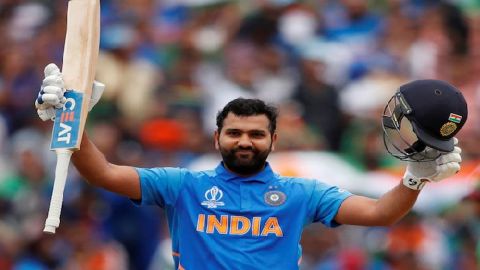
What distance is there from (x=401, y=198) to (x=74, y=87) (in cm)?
171

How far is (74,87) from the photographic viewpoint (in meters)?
6.51

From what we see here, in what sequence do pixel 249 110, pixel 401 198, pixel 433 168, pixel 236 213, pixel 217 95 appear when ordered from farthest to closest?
1. pixel 217 95
2. pixel 249 110
3. pixel 236 213
4. pixel 401 198
5. pixel 433 168

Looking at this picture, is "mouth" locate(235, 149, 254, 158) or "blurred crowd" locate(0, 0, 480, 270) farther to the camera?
"blurred crowd" locate(0, 0, 480, 270)

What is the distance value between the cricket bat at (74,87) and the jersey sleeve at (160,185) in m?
0.49

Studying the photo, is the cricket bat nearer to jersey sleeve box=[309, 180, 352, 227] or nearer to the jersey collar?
the jersey collar

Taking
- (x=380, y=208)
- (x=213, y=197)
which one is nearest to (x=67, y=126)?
(x=213, y=197)

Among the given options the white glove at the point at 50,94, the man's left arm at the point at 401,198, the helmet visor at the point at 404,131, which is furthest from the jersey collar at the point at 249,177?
the white glove at the point at 50,94

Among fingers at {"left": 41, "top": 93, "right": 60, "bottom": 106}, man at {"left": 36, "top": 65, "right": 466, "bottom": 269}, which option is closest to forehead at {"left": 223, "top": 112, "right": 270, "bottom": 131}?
man at {"left": 36, "top": 65, "right": 466, "bottom": 269}

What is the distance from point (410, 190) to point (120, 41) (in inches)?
293

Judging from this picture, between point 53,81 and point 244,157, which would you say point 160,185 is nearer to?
point 244,157

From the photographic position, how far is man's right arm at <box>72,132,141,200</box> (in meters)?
6.61

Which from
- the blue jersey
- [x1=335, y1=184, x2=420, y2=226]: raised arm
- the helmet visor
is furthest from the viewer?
the blue jersey

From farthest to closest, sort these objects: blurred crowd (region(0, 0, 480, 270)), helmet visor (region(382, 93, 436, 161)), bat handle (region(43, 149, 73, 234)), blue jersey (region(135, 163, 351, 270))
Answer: blurred crowd (region(0, 0, 480, 270)), blue jersey (region(135, 163, 351, 270)), helmet visor (region(382, 93, 436, 161)), bat handle (region(43, 149, 73, 234))

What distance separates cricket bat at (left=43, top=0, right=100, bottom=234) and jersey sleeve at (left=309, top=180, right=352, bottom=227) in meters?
1.30
